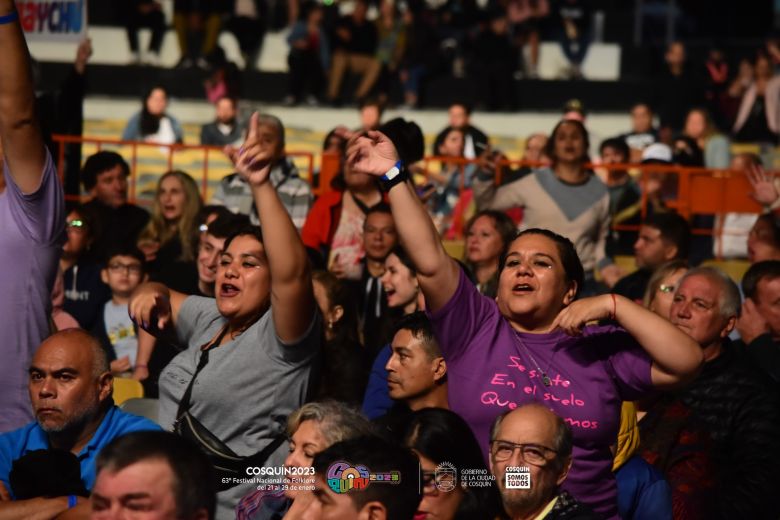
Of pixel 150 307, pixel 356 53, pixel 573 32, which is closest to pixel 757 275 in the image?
pixel 150 307

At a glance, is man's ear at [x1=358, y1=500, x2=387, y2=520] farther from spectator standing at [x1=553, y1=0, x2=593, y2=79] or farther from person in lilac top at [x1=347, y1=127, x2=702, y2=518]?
spectator standing at [x1=553, y1=0, x2=593, y2=79]

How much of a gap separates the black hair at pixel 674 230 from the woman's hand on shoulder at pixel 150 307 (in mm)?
4481

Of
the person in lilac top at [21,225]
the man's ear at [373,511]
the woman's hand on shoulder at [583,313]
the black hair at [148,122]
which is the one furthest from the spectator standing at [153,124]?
the man's ear at [373,511]

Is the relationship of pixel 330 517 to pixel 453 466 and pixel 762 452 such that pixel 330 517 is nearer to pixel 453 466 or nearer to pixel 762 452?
pixel 453 466

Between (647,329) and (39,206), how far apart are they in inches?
85.7

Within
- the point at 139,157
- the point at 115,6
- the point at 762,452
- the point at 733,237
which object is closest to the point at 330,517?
the point at 762,452

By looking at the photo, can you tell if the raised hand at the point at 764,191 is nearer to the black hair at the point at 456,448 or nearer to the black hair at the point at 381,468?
the black hair at the point at 456,448

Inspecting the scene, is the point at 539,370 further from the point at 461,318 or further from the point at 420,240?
the point at 420,240

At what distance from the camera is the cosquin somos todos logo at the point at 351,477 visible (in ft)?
13.8

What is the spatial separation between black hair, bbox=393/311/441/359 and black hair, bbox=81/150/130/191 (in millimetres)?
4695

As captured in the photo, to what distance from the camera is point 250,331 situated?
5250 millimetres

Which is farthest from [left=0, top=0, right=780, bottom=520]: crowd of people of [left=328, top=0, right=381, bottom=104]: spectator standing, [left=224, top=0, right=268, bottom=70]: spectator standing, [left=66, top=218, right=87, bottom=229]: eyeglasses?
[left=224, top=0, right=268, bottom=70]: spectator standing

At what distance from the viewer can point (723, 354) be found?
21.5ft

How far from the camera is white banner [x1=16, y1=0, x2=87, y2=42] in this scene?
1017cm
